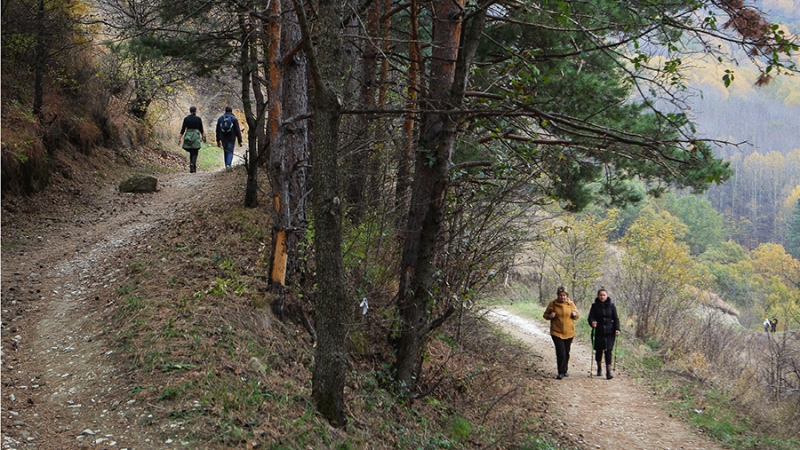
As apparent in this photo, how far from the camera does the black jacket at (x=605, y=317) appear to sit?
10.5 metres

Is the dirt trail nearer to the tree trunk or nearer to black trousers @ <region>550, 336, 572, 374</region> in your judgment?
black trousers @ <region>550, 336, 572, 374</region>

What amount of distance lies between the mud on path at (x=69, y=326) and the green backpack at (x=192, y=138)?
4682 millimetres

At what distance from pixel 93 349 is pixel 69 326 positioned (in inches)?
33.4

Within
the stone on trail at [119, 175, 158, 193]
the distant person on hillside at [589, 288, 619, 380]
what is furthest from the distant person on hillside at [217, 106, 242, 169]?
the distant person on hillside at [589, 288, 619, 380]

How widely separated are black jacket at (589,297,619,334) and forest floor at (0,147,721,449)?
1201 millimetres

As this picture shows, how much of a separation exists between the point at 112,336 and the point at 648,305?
1534 cm

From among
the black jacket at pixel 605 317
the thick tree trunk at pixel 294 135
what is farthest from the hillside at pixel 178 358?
the black jacket at pixel 605 317

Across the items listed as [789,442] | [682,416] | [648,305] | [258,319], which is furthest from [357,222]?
[648,305]

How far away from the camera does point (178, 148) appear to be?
22547 mm

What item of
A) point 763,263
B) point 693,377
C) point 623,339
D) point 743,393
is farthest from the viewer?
point 763,263

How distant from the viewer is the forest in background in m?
4.99

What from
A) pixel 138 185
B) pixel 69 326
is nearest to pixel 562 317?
pixel 69 326

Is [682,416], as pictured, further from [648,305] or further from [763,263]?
[763,263]

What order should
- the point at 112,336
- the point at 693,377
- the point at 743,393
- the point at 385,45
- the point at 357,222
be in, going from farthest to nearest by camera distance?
the point at 693,377, the point at 743,393, the point at 385,45, the point at 357,222, the point at 112,336
